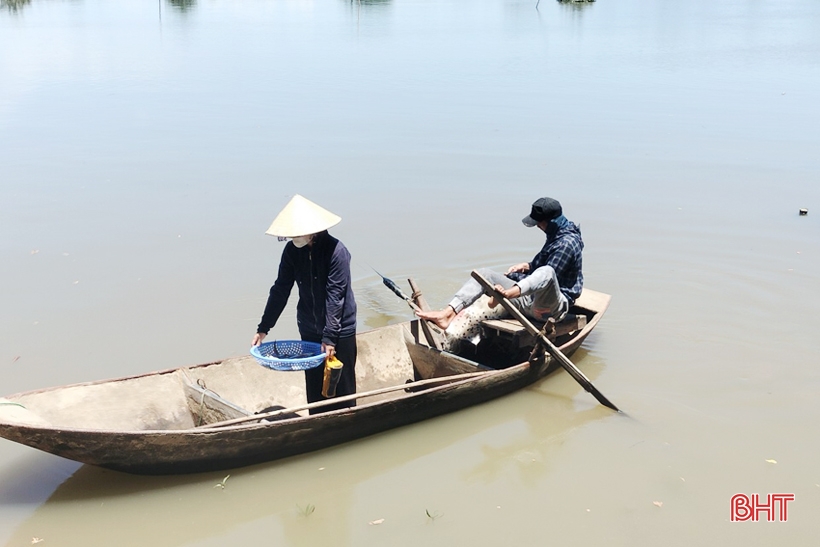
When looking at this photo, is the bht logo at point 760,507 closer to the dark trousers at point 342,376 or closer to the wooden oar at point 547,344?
the wooden oar at point 547,344

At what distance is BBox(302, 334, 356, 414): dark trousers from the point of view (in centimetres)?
517

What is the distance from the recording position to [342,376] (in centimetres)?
530

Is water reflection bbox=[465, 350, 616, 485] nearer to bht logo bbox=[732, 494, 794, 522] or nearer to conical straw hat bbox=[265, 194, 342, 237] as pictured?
bht logo bbox=[732, 494, 794, 522]

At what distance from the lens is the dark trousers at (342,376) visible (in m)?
5.17

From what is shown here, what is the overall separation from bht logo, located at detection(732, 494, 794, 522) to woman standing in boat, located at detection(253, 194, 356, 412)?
2.56 m

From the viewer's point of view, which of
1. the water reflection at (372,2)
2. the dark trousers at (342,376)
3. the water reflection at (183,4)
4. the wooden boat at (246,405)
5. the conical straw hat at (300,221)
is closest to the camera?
the wooden boat at (246,405)

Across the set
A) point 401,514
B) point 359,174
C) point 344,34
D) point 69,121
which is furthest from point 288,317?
point 344,34

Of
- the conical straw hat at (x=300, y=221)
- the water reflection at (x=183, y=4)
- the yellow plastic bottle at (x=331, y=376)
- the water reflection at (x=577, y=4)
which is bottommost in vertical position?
the yellow plastic bottle at (x=331, y=376)

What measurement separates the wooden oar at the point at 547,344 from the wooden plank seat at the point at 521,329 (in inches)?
6.5

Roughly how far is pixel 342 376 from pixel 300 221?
118 centimetres

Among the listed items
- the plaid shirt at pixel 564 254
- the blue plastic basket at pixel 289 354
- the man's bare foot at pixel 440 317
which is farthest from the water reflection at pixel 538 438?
the blue plastic basket at pixel 289 354

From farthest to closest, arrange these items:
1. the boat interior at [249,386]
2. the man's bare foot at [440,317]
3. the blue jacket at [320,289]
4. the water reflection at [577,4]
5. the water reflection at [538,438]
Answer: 1. the water reflection at [577,4]
2. the man's bare foot at [440,317]
3. the water reflection at [538,438]
4. the blue jacket at [320,289]
5. the boat interior at [249,386]

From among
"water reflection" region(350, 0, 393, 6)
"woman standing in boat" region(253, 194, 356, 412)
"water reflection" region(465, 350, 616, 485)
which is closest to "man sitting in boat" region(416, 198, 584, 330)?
"water reflection" region(465, 350, 616, 485)

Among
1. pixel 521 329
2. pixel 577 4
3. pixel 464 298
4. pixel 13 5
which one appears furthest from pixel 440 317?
pixel 13 5
